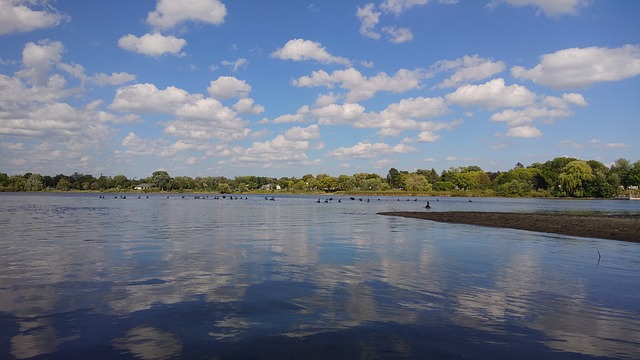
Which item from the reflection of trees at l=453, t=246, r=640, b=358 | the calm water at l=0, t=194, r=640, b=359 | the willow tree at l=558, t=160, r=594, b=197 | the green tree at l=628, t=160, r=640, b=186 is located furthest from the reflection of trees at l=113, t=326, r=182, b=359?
the green tree at l=628, t=160, r=640, b=186

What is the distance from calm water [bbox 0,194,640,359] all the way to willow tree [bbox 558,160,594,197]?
486 ft

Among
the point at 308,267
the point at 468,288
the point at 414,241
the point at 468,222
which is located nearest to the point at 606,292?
the point at 468,288

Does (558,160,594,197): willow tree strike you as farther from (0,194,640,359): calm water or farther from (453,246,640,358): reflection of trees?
(453,246,640,358): reflection of trees

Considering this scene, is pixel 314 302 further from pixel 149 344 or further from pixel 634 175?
pixel 634 175

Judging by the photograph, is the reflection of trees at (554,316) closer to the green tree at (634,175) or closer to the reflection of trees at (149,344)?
the reflection of trees at (149,344)

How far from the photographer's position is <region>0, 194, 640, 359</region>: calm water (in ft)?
32.7

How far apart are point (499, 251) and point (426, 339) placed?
1814cm

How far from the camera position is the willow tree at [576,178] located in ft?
513

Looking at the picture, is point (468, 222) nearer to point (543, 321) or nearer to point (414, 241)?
point (414, 241)

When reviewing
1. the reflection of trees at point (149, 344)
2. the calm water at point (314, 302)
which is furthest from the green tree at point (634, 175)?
the reflection of trees at point (149, 344)

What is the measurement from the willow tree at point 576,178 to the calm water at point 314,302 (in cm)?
14812

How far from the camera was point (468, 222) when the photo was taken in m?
50.1

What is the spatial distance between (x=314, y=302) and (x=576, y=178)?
169 metres

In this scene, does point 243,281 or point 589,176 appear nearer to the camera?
point 243,281
